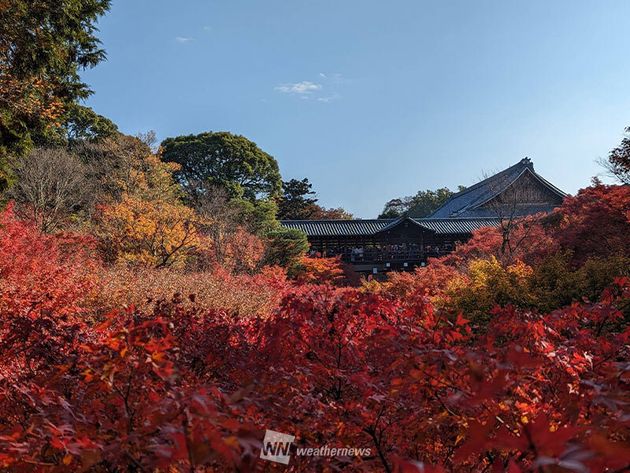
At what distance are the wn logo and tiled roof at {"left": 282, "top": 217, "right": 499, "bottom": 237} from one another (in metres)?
26.1

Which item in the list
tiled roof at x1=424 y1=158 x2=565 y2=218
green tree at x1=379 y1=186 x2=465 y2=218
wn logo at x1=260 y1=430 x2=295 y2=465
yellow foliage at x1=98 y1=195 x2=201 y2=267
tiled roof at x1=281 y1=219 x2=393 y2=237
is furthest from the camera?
green tree at x1=379 y1=186 x2=465 y2=218

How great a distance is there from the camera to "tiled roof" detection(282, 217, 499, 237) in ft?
93.7

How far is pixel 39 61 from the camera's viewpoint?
32.7ft

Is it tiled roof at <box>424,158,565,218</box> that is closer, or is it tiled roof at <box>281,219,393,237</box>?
tiled roof at <box>281,219,393,237</box>

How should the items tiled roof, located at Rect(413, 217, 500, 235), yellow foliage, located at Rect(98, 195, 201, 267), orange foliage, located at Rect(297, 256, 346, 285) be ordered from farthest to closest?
tiled roof, located at Rect(413, 217, 500, 235)
orange foliage, located at Rect(297, 256, 346, 285)
yellow foliage, located at Rect(98, 195, 201, 267)

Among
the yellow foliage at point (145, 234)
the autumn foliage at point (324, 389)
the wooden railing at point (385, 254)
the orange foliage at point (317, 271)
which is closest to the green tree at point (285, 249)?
A: the orange foliage at point (317, 271)

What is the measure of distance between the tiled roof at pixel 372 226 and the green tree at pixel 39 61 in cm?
1760

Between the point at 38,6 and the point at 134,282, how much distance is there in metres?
6.64

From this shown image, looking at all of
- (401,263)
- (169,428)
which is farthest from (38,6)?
(401,263)

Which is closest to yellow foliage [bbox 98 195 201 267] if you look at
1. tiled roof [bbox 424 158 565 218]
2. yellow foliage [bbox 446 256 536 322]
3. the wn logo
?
yellow foliage [bbox 446 256 536 322]

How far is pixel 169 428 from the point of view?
4.35 ft

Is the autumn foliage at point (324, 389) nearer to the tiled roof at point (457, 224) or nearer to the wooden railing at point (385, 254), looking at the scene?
the wooden railing at point (385, 254)

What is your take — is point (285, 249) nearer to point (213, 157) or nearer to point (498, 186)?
point (213, 157)

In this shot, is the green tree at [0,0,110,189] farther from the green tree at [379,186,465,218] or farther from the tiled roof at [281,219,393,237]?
the green tree at [379,186,465,218]
